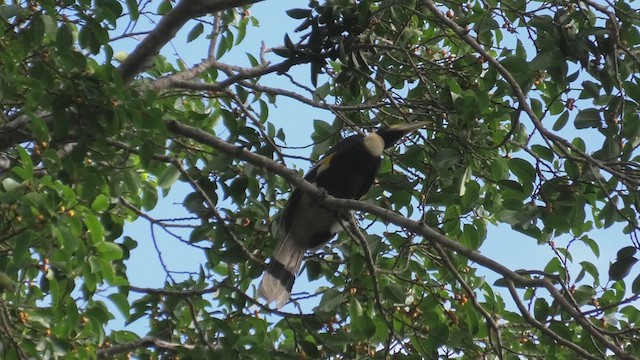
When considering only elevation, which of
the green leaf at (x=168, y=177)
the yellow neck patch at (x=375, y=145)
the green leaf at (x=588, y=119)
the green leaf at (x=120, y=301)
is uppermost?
the yellow neck patch at (x=375, y=145)

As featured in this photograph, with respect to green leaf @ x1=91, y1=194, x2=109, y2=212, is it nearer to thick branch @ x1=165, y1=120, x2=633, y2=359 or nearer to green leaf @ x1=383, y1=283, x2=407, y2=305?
thick branch @ x1=165, y1=120, x2=633, y2=359

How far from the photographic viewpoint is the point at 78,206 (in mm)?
3062

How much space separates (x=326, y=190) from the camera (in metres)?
4.52

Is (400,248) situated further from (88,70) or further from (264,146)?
(88,70)

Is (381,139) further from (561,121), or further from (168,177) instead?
(168,177)

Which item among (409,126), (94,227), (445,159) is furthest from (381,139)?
(94,227)

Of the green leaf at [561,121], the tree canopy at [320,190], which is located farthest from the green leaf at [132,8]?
the green leaf at [561,121]

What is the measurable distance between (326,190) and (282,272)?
0.50m

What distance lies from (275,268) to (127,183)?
2.75ft

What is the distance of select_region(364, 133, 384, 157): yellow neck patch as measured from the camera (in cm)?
455

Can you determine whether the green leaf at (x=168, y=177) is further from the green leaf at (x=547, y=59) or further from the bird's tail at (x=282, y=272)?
the green leaf at (x=547, y=59)

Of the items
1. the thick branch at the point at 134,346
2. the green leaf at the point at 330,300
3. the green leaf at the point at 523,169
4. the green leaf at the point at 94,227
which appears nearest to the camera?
the green leaf at the point at 94,227

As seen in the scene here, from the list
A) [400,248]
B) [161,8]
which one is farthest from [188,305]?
[161,8]

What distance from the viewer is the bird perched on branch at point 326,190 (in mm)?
4289
